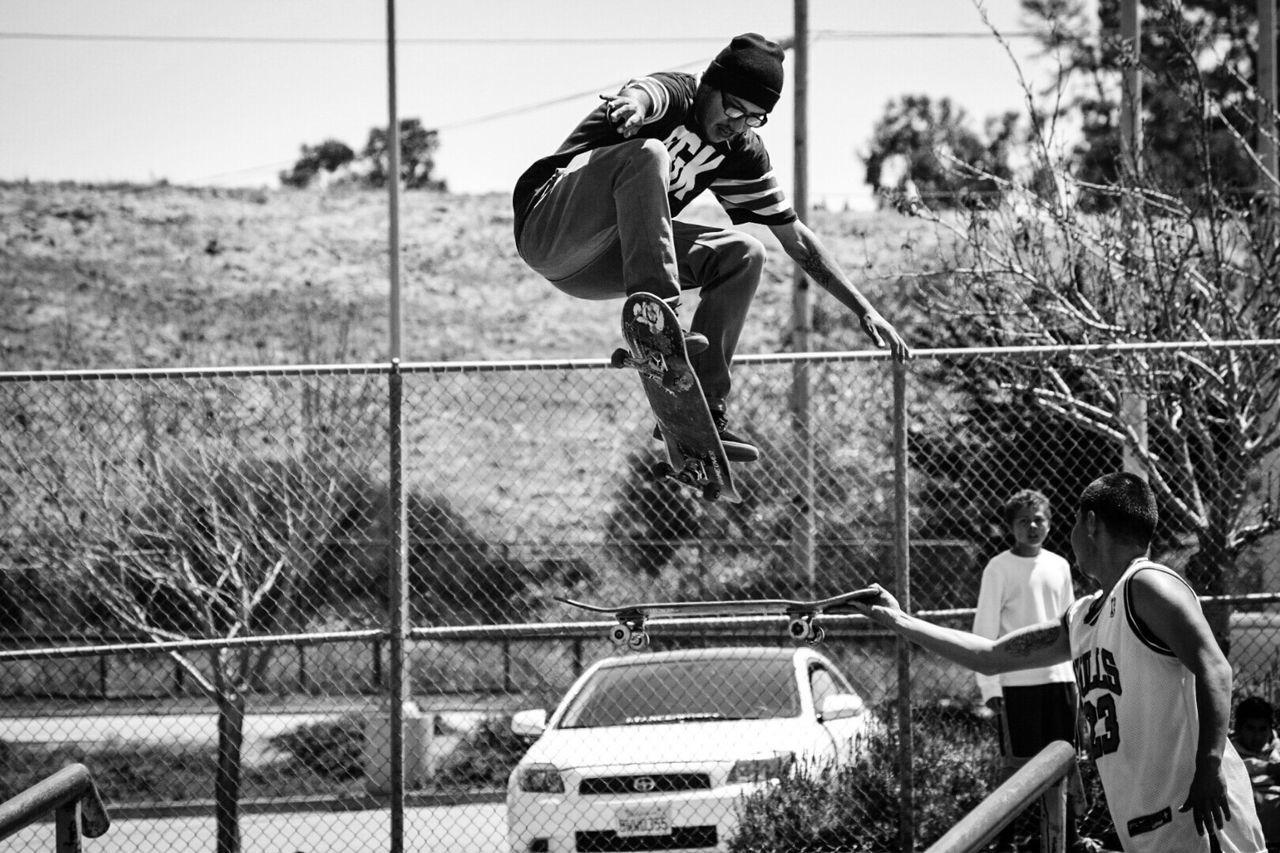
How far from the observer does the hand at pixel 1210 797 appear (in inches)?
142

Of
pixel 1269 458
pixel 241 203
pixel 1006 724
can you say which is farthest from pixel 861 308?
pixel 241 203

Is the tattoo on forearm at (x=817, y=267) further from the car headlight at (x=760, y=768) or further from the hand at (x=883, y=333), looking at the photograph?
the car headlight at (x=760, y=768)

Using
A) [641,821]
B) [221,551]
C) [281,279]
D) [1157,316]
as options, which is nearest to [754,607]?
[641,821]

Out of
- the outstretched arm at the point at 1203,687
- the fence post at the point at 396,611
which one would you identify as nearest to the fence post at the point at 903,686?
the fence post at the point at 396,611

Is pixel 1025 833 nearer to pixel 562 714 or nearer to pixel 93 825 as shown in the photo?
pixel 562 714

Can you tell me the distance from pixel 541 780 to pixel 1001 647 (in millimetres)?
3384

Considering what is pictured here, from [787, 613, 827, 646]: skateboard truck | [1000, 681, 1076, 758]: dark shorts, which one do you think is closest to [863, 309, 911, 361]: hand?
[787, 613, 827, 646]: skateboard truck

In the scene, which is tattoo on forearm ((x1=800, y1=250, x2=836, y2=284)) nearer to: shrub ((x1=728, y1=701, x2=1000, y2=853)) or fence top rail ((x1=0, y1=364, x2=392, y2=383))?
fence top rail ((x1=0, y1=364, x2=392, y2=383))

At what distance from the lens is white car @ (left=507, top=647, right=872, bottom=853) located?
6773mm

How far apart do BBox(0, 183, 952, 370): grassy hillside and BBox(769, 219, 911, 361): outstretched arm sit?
1899 centimetres

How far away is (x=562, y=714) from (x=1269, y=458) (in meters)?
5.13

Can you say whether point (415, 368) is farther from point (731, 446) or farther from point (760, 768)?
point (760, 768)

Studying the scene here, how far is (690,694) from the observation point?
7.63 meters

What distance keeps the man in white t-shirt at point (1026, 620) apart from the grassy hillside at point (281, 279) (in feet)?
55.9
